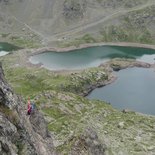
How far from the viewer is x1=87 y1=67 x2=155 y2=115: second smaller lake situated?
6206 inches

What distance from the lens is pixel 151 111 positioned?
152 m

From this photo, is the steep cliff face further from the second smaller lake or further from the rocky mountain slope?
the second smaller lake

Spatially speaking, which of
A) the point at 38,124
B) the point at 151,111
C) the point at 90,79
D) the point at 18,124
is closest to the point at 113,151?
the point at 38,124

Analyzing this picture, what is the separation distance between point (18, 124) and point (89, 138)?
3002 centimetres

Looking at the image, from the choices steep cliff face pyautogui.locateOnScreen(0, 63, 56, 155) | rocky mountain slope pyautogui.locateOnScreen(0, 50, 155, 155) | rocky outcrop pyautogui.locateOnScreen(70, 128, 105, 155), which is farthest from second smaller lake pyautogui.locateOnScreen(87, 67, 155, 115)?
steep cliff face pyautogui.locateOnScreen(0, 63, 56, 155)

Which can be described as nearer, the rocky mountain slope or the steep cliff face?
the steep cliff face

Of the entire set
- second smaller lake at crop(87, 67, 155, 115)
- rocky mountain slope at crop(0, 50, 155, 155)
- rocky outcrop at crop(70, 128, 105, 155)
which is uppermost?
rocky outcrop at crop(70, 128, 105, 155)

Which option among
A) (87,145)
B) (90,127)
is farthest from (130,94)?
(87,145)

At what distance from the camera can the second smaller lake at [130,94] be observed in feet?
517

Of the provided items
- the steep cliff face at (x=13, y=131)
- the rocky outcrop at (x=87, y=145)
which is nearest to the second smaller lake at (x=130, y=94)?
Answer: the rocky outcrop at (x=87, y=145)

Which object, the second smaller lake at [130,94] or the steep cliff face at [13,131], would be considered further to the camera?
the second smaller lake at [130,94]

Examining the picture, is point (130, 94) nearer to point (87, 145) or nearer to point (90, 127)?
point (90, 127)

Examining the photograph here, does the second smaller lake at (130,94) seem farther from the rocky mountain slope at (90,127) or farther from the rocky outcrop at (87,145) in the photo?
the rocky outcrop at (87,145)

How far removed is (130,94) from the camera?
17288 cm
